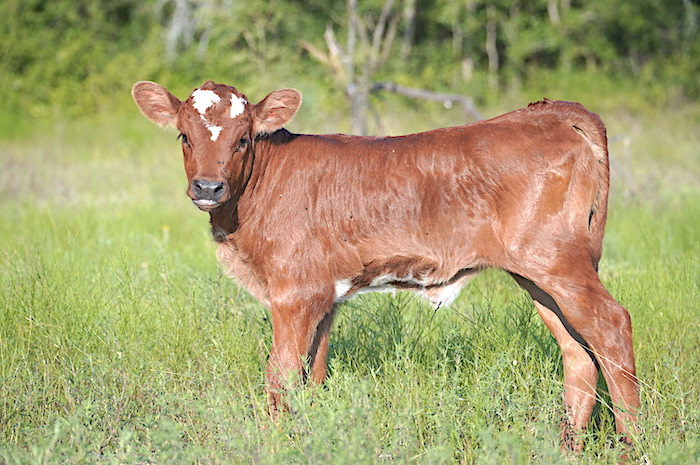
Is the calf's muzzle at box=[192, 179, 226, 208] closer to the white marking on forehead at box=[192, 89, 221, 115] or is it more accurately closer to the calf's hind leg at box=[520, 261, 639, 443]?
the white marking on forehead at box=[192, 89, 221, 115]

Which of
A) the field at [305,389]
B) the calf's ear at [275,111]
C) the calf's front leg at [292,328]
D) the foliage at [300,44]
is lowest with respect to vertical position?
the field at [305,389]

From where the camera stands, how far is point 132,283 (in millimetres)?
5449

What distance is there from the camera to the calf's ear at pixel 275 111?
4668 mm

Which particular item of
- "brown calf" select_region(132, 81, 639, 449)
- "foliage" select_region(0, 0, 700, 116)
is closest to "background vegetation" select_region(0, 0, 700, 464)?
"brown calf" select_region(132, 81, 639, 449)

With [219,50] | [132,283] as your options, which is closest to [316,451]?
[132,283]

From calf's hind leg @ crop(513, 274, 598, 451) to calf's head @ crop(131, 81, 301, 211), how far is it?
1659 mm

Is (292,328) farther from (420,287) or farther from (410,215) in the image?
(410,215)

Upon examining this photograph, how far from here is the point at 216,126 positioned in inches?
176

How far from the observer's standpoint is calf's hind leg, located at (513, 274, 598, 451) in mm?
4562

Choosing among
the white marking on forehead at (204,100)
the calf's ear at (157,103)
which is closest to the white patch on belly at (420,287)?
the white marking on forehead at (204,100)

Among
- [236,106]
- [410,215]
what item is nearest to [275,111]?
[236,106]

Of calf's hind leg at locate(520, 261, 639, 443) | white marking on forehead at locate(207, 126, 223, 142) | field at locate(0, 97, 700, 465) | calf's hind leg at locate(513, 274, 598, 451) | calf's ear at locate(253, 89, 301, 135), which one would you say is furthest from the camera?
calf's ear at locate(253, 89, 301, 135)

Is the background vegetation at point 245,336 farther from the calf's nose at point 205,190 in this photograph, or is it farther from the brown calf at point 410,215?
the calf's nose at point 205,190

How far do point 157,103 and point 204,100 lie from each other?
1.37 feet
